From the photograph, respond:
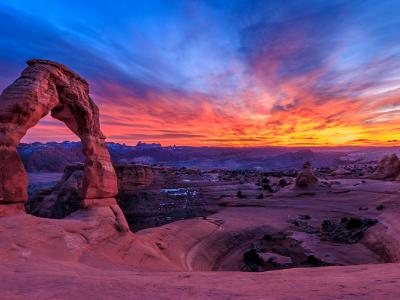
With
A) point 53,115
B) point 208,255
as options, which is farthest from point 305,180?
point 53,115

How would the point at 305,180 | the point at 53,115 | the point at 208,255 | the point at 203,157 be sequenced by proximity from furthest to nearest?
the point at 203,157, the point at 305,180, the point at 208,255, the point at 53,115

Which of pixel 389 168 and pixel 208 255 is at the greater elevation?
pixel 389 168

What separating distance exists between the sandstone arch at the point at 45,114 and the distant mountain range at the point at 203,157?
316 feet

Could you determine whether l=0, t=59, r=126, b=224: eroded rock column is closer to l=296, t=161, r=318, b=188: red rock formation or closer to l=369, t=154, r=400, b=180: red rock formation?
l=296, t=161, r=318, b=188: red rock formation

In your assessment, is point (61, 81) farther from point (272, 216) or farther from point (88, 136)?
point (272, 216)

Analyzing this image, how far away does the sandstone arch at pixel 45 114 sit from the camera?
11.1 m

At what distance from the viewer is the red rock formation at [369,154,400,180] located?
3984 centimetres

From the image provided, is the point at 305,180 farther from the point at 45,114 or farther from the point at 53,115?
the point at 45,114

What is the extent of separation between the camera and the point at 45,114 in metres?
12.6

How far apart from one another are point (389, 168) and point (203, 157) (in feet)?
451

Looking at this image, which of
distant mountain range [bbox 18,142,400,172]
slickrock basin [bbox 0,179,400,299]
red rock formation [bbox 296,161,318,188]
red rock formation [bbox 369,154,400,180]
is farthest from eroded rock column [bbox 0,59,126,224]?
distant mountain range [bbox 18,142,400,172]

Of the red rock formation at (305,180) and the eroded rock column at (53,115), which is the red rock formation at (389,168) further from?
the eroded rock column at (53,115)

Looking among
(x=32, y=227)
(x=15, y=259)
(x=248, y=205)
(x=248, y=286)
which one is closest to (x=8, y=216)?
(x=32, y=227)

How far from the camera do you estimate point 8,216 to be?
10.3m
